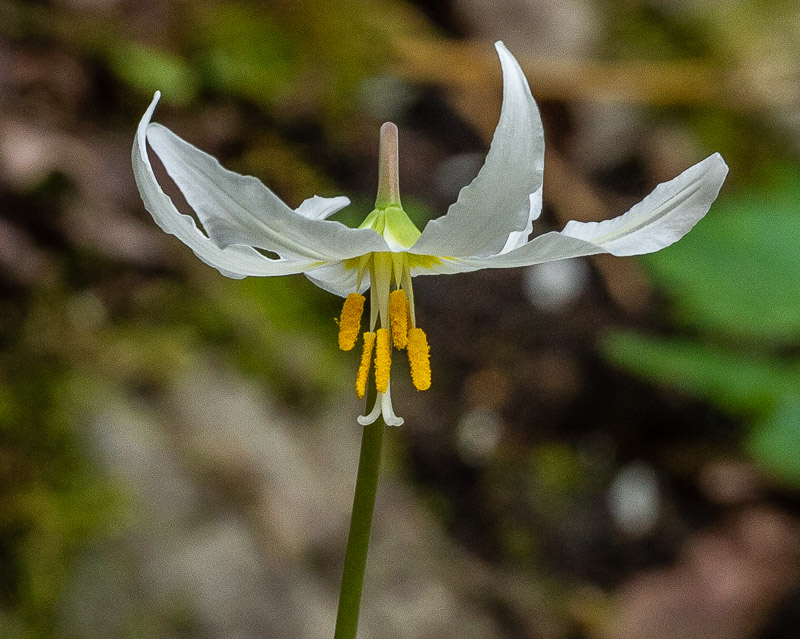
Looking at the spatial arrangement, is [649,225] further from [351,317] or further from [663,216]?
[351,317]

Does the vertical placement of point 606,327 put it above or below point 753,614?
above

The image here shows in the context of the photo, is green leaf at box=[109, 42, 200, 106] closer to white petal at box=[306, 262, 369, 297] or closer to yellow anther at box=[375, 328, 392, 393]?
white petal at box=[306, 262, 369, 297]

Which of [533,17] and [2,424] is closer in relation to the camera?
[2,424]

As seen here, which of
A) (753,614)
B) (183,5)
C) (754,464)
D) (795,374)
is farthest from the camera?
(754,464)

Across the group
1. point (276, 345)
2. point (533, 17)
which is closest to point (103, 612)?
point (276, 345)

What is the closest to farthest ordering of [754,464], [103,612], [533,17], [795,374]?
[103,612]
[795,374]
[754,464]
[533,17]

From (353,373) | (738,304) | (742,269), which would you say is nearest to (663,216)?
(353,373)

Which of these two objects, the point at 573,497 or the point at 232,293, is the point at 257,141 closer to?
the point at 232,293

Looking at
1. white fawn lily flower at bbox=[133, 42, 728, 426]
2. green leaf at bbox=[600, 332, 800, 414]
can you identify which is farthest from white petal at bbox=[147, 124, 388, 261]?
green leaf at bbox=[600, 332, 800, 414]

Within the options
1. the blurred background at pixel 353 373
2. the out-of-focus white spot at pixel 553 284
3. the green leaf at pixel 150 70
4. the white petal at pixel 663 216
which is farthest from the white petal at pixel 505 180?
the out-of-focus white spot at pixel 553 284
